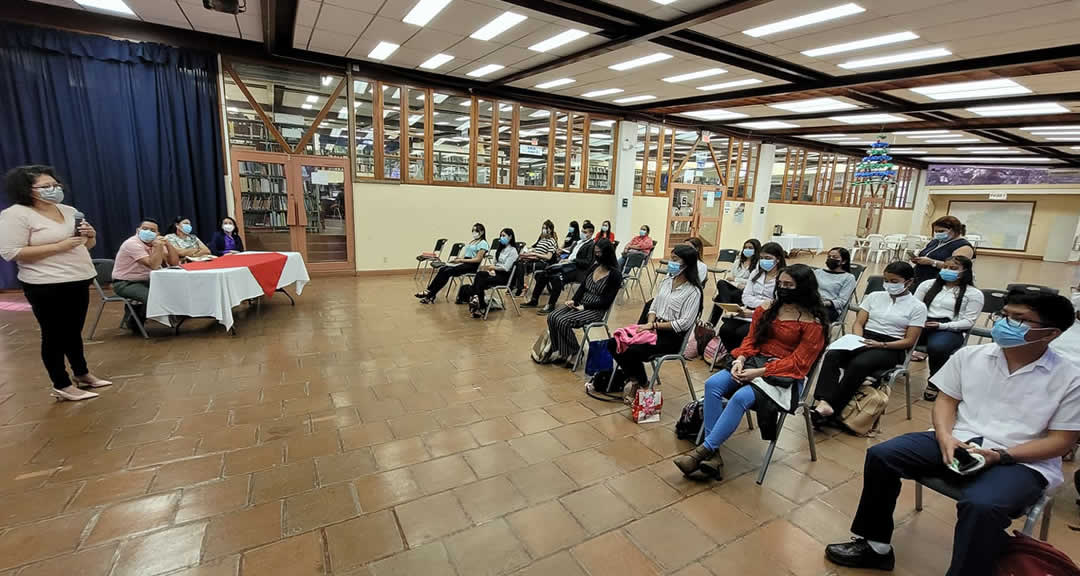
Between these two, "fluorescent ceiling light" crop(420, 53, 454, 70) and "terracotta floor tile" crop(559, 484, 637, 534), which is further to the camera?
"fluorescent ceiling light" crop(420, 53, 454, 70)

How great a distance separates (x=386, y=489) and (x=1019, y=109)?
11296 millimetres

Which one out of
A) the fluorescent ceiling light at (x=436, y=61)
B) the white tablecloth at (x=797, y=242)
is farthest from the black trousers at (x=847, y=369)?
the white tablecloth at (x=797, y=242)

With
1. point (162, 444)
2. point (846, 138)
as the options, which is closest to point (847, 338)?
point (162, 444)

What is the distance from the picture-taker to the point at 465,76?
773cm

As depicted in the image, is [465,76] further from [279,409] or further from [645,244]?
[279,409]

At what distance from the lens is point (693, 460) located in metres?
2.36

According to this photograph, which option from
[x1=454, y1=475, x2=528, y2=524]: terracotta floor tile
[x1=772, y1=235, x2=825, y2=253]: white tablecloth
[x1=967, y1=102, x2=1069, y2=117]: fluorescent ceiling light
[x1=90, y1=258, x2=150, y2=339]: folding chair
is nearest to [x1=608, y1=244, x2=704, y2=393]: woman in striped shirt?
[x1=454, y1=475, x2=528, y2=524]: terracotta floor tile

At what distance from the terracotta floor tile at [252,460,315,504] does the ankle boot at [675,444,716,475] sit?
6.11 ft

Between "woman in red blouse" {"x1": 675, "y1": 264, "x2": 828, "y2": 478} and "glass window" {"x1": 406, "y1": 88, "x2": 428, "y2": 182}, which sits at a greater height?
"glass window" {"x1": 406, "y1": 88, "x2": 428, "y2": 182}

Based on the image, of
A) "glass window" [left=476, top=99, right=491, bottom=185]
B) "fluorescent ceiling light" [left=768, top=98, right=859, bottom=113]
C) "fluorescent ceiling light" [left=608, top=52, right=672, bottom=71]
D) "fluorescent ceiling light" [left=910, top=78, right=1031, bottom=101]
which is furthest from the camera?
"glass window" [left=476, top=99, right=491, bottom=185]

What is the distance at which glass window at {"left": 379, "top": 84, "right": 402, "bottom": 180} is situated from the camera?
7648 millimetres

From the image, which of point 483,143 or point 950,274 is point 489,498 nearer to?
point 950,274

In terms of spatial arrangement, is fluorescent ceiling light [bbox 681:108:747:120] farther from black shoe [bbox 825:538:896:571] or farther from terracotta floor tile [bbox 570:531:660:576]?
terracotta floor tile [bbox 570:531:660:576]

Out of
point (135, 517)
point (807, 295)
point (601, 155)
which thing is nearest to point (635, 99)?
point (601, 155)
